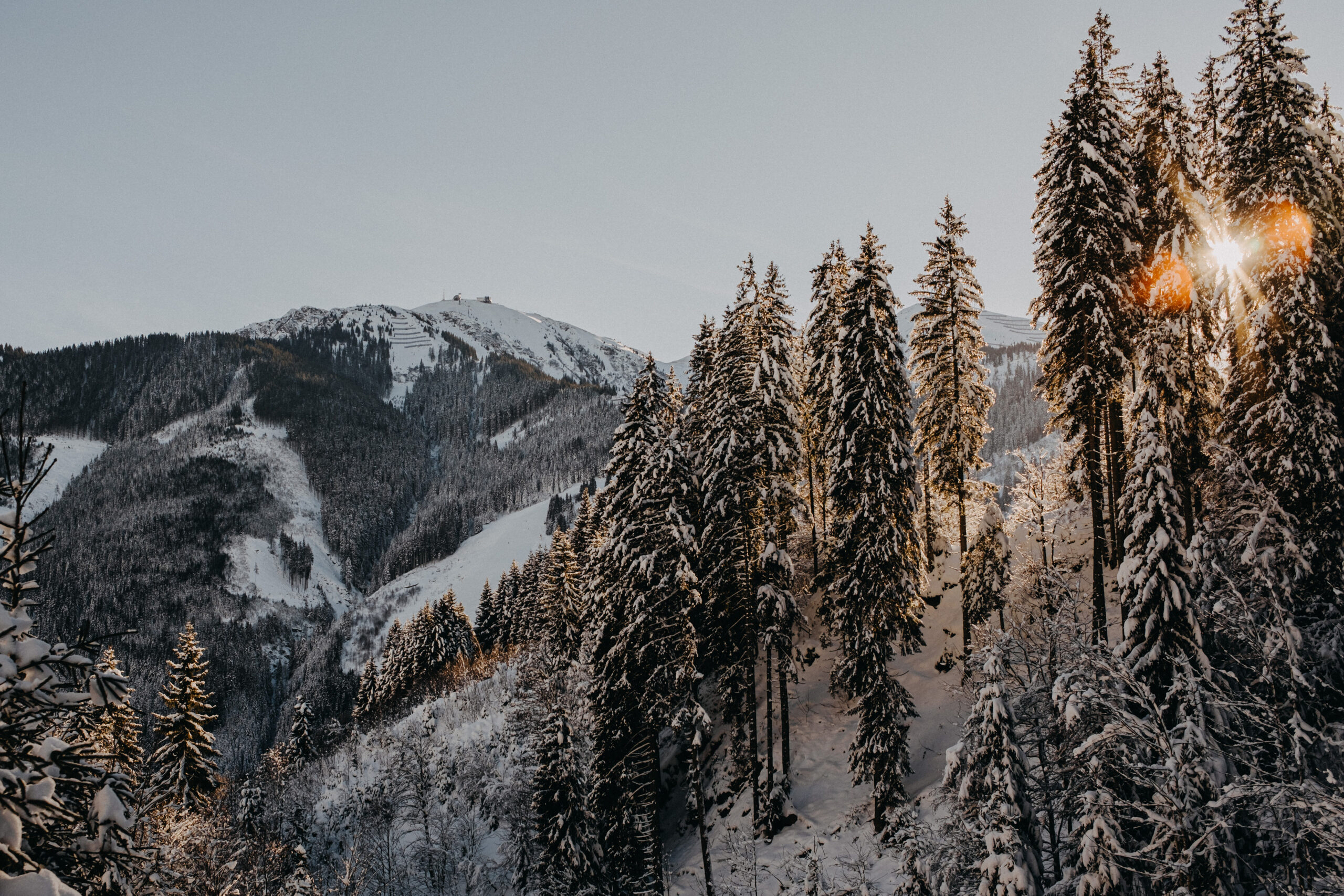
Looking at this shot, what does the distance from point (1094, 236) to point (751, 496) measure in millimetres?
13810

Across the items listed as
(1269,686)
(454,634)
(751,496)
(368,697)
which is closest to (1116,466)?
(751,496)

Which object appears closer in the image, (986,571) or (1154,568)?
(1154,568)

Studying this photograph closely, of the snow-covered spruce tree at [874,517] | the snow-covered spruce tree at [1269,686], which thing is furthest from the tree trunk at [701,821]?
the snow-covered spruce tree at [1269,686]

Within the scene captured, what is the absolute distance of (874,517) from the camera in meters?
22.6

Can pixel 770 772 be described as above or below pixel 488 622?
above

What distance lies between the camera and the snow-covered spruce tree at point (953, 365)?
28719 mm

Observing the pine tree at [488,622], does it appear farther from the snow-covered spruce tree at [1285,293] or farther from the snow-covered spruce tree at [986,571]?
the snow-covered spruce tree at [1285,293]

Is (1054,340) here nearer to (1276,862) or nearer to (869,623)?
(869,623)

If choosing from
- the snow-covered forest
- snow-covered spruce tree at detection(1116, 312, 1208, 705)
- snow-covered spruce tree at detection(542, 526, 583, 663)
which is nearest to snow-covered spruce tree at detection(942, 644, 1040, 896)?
the snow-covered forest

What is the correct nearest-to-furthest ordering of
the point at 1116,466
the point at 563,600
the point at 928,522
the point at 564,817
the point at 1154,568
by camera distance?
the point at 1154,568 → the point at 564,817 → the point at 1116,466 → the point at 928,522 → the point at 563,600

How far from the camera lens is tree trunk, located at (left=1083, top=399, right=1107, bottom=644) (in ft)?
66.9

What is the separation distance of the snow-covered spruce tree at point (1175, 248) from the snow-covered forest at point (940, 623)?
13 centimetres

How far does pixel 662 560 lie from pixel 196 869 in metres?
19.3

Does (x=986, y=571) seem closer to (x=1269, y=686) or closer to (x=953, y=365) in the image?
(x=953, y=365)
